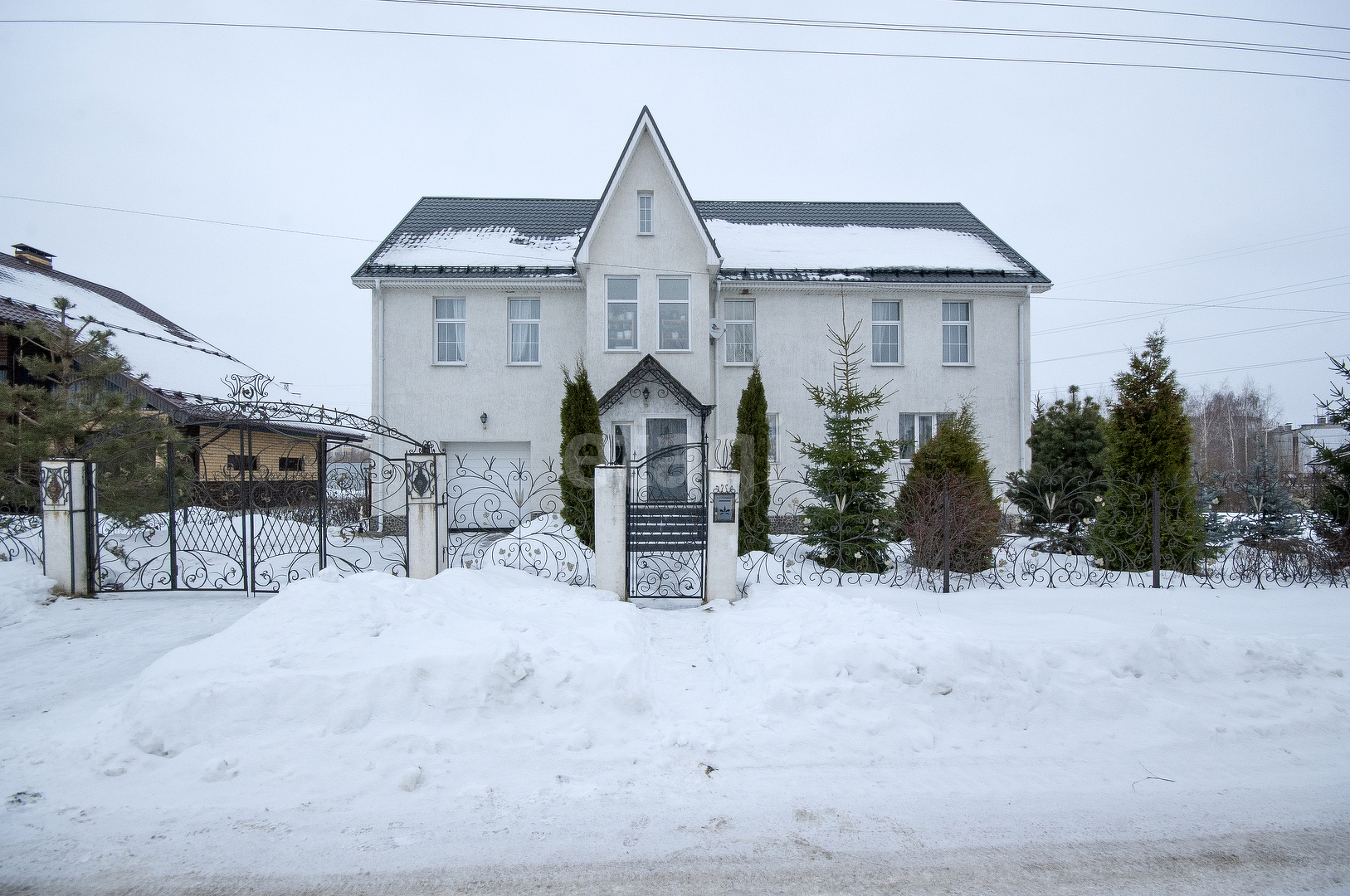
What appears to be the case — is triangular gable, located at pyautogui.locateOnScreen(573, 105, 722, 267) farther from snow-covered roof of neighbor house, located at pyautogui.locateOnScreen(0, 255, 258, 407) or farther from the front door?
snow-covered roof of neighbor house, located at pyautogui.locateOnScreen(0, 255, 258, 407)

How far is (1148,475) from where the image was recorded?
30.6ft

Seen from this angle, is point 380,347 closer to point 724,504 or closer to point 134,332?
point 724,504

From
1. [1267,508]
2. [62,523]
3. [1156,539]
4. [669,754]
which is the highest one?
[62,523]

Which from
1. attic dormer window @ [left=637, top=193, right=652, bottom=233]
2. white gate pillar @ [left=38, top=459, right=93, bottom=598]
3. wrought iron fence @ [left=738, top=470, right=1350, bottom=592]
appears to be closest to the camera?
white gate pillar @ [left=38, top=459, right=93, bottom=598]

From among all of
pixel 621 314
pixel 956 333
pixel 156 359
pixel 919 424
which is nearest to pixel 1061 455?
pixel 919 424

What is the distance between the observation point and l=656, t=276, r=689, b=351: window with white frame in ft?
50.0

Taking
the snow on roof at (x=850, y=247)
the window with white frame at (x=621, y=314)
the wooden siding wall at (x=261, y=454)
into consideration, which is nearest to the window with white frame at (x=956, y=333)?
the snow on roof at (x=850, y=247)

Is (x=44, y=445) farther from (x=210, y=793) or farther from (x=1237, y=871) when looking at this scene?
(x=1237, y=871)

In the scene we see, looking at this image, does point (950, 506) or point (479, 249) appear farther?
point (479, 249)

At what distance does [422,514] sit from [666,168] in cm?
1141

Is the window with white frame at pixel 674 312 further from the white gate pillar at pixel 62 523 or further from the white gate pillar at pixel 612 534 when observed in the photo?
the white gate pillar at pixel 62 523

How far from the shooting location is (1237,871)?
296cm

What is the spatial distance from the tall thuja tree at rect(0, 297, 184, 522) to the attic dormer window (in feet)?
35.1

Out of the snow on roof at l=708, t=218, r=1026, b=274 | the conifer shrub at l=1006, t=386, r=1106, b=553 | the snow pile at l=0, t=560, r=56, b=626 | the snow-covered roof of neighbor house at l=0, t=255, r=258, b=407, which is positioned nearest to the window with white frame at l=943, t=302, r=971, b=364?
the snow on roof at l=708, t=218, r=1026, b=274
